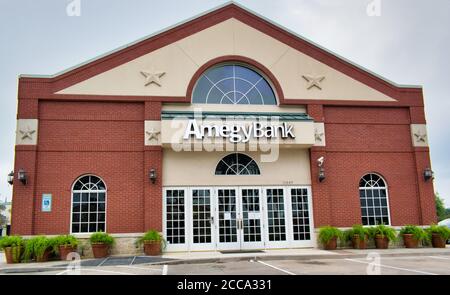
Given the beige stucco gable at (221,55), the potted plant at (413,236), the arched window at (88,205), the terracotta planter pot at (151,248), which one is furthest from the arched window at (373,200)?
the arched window at (88,205)

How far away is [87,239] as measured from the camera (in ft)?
47.4

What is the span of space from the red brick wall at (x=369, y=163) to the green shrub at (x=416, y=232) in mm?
469

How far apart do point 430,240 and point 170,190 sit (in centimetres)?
1071

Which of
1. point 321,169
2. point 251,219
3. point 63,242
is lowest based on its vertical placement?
point 63,242

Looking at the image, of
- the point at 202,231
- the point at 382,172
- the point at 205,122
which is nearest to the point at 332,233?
the point at 382,172

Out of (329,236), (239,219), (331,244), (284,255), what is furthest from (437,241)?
(239,219)

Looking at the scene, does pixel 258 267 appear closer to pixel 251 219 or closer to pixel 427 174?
pixel 251 219

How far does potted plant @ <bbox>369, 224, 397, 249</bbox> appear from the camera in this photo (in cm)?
1554

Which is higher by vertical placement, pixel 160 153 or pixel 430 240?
pixel 160 153

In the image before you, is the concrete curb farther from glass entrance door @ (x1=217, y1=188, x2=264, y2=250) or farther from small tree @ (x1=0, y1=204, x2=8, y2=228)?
small tree @ (x1=0, y1=204, x2=8, y2=228)

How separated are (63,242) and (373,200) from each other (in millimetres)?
12194

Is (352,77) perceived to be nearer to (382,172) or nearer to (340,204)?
(382,172)

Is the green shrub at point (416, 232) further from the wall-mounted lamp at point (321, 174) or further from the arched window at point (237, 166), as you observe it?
the arched window at point (237, 166)

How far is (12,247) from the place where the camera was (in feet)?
43.5
